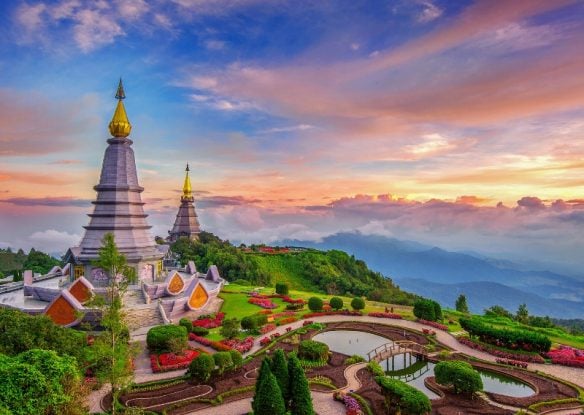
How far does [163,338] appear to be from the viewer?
81.8ft

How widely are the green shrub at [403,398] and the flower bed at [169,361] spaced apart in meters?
11.8

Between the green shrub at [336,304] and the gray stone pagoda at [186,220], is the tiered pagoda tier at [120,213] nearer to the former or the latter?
the green shrub at [336,304]

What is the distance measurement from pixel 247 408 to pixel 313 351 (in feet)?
24.0

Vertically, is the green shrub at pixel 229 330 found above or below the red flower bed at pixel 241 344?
above

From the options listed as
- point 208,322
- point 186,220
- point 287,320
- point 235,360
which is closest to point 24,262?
point 186,220

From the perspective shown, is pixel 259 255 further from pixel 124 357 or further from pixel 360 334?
pixel 124 357

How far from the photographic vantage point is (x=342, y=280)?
62656 mm

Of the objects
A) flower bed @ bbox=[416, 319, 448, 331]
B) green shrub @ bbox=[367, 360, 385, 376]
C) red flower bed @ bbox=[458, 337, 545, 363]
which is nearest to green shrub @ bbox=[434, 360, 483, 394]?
green shrub @ bbox=[367, 360, 385, 376]

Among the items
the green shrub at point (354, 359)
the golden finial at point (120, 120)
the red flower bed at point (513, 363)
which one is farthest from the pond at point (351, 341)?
the golden finial at point (120, 120)

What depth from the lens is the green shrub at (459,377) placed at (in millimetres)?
19844

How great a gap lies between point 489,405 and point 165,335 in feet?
61.1

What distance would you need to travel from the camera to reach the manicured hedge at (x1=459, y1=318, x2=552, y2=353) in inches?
1033

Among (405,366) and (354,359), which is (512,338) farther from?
(354,359)

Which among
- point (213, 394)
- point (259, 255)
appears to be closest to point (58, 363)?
point (213, 394)
